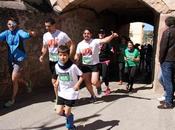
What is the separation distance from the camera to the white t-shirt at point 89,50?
837cm

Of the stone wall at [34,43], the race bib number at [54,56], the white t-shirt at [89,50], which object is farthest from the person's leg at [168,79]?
the stone wall at [34,43]

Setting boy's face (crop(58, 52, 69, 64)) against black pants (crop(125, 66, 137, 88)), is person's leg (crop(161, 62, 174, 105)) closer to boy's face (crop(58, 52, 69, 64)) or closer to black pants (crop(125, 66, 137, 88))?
black pants (crop(125, 66, 137, 88))

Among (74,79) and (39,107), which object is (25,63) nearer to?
(39,107)

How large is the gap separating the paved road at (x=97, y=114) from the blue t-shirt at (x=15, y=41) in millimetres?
1038

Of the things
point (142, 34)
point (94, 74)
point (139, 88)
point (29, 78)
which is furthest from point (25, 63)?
point (142, 34)

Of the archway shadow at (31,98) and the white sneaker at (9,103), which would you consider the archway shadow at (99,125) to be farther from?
the white sneaker at (9,103)

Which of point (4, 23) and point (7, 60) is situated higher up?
point (4, 23)

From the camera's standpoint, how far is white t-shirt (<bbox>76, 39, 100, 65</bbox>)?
8367mm

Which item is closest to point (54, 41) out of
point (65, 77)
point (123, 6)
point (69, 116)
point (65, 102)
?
point (65, 77)


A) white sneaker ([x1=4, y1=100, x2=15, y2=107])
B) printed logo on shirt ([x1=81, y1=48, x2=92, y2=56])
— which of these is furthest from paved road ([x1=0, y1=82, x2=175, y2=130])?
printed logo on shirt ([x1=81, y1=48, x2=92, y2=56])

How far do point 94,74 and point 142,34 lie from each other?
33605 millimetres

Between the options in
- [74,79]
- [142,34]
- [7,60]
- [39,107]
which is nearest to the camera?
[74,79]

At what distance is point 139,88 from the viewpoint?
1107cm

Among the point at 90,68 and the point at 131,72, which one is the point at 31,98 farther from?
the point at 131,72
